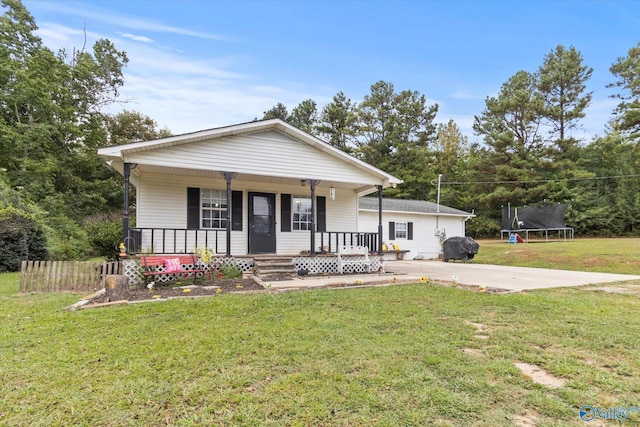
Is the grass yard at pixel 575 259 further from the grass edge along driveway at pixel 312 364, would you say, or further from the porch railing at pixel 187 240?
the grass edge along driveway at pixel 312 364

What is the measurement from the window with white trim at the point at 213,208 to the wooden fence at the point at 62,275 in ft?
9.99

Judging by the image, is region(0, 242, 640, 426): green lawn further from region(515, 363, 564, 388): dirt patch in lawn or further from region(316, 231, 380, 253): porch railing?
region(316, 231, 380, 253): porch railing

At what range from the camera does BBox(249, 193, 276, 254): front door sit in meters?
10.9

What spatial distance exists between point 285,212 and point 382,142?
23.2 m

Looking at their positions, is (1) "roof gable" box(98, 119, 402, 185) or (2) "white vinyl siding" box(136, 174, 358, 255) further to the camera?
(2) "white vinyl siding" box(136, 174, 358, 255)

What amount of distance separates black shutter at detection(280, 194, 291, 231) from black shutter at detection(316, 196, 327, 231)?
3.63ft

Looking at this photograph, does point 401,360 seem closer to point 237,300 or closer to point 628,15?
point 237,300

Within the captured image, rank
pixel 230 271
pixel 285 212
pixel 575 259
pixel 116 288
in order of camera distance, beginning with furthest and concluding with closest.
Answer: pixel 575 259, pixel 285 212, pixel 230 271, pixel 116 288

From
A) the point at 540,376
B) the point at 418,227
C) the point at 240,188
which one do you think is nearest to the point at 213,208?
the point at 240,188

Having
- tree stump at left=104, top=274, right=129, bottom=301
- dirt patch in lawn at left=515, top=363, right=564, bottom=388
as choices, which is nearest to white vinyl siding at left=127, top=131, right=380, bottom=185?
tree stump at left=104, top=274, right=129, bottom=301

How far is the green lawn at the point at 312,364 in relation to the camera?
2260 mm

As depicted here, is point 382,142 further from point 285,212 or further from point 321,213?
point 285,212

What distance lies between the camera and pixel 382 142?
3216 centimetres

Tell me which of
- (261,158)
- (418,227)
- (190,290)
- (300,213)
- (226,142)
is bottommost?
(190,290)
